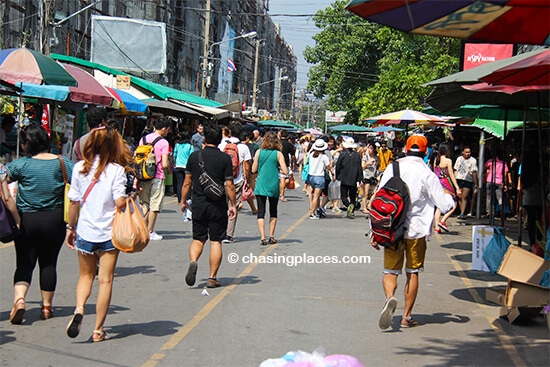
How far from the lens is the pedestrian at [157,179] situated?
38.7 feet

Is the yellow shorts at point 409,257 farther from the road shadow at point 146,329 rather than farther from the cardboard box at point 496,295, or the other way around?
the road shadow at point 146,329

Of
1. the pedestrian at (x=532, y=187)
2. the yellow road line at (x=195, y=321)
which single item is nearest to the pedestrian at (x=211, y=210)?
the yellow road line at (x=195, y=321)

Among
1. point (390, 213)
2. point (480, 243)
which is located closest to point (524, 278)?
point (390, 213)

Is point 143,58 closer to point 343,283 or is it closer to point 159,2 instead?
point 159,2

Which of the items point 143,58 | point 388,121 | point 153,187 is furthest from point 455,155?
point 143,58

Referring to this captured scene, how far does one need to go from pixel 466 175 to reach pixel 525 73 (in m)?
11.3

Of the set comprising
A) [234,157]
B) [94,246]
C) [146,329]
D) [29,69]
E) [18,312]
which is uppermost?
[29,69]

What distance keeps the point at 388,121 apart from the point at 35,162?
49.6ft

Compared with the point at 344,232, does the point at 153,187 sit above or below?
above

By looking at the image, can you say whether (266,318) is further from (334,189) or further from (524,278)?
(334,189)

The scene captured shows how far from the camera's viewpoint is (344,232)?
582 inches

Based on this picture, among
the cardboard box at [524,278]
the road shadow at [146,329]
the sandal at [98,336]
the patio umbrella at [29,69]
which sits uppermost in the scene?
the patio umbrella at [29,69]

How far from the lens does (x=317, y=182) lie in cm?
1712

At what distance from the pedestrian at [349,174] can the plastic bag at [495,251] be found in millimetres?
8993
